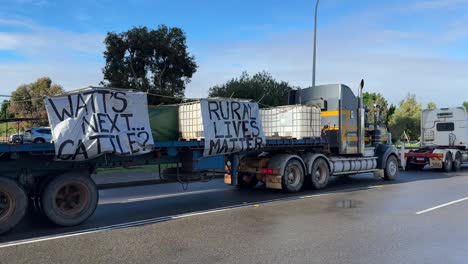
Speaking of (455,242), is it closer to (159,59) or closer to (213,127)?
(213,127)

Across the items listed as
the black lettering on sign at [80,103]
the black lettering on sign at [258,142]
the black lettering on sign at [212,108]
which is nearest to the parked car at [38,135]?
the black lettering on sign at [80,103]

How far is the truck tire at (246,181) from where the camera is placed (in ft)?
43.6

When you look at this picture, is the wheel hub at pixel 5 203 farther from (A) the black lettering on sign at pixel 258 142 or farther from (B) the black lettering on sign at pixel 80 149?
(A) the black lettering on sign at pixel 258 142

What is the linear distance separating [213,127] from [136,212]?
8.57ft

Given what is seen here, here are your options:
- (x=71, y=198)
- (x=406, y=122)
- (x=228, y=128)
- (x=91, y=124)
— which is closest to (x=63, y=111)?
(x=91, y=124)

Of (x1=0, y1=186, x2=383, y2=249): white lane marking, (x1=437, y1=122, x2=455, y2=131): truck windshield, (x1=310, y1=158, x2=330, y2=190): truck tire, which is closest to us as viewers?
(x1=0, y1=186, x2=383, y2=249): white lane marking

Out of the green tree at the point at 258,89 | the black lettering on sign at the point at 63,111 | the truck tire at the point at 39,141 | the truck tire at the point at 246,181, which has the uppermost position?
the green tree at the point at 258,89

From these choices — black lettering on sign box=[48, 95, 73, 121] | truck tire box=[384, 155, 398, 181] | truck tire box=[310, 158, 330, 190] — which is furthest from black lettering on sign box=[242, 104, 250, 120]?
truck tire box=[384, 155, 398, 181]

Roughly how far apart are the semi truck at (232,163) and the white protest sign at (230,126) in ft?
0.82

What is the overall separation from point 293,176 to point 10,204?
7667 millimetres

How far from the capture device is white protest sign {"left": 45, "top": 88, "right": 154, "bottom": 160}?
754 centimetres

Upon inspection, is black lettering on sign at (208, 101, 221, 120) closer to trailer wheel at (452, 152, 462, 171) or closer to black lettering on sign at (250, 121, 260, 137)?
black lettering on sign at (250, 121, 260, 137)

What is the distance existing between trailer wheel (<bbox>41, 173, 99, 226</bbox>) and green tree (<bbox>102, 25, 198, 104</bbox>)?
21.7 m

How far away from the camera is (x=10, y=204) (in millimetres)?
7062
